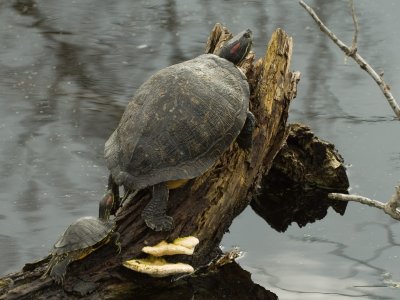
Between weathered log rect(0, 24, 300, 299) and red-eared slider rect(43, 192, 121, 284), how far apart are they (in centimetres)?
5

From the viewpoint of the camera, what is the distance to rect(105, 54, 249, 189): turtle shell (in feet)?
Answer: 13.4

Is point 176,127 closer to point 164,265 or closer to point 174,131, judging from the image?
point 174,131

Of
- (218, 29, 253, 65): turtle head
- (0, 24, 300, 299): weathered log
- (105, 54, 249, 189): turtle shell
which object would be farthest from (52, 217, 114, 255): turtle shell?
(218, 29, 253, 65): turtle head

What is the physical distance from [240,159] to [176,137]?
0.46 m

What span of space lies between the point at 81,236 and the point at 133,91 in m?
2.82

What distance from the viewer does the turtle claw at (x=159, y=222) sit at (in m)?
4.08

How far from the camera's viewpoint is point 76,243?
3.87m

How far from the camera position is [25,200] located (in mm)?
5203

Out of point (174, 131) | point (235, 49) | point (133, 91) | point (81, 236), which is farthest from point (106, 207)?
point (133, 91)

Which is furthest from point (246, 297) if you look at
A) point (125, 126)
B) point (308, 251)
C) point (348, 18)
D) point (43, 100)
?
point (348, 18)

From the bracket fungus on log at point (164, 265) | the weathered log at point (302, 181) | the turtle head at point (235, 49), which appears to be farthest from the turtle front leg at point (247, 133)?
the weathered log at point (302, 181)

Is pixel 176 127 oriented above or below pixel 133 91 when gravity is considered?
above

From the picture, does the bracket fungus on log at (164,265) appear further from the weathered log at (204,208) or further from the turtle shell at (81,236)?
the turtle shell at (81,236)

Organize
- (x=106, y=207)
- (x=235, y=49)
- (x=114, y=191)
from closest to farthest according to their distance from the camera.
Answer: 1. (x=106, y=207)
2. (x=114, y=191)
3. (x=235, y=49)
